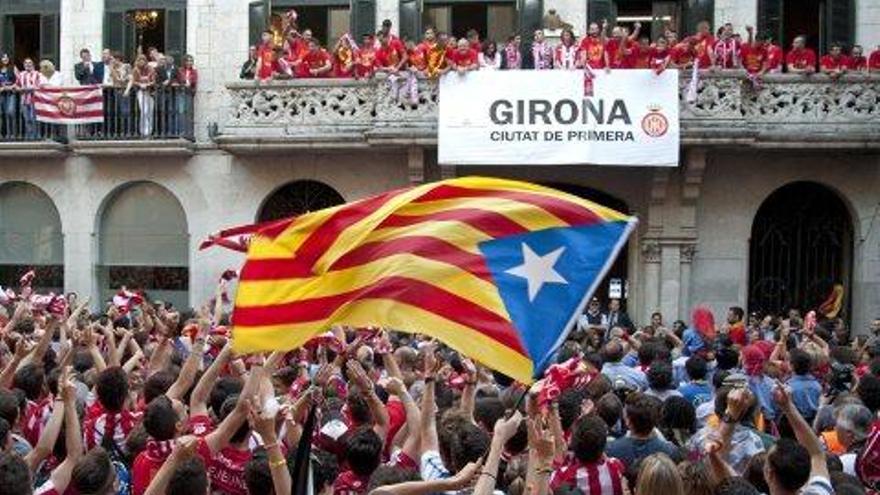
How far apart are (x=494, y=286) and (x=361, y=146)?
53.1 ft

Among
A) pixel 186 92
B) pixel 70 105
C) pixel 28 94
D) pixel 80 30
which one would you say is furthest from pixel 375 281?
pixel 80 30

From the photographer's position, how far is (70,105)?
23.7m

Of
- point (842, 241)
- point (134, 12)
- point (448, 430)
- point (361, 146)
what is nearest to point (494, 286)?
point (448, 430)

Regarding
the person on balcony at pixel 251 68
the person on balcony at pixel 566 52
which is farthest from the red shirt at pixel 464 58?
the person on balcony at pixel 251 68

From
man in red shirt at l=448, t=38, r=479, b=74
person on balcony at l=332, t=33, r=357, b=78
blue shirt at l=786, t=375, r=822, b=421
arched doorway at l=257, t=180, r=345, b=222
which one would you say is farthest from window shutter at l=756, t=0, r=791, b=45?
blue shirt at l=786, t=375, r=822, b=421

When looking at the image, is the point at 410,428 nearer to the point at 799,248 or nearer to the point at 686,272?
the point at 686,272

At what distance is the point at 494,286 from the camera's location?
6496mm

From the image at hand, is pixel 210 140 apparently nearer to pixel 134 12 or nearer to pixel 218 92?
pixel 218 92

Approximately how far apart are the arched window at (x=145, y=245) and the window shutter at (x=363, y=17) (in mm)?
4878

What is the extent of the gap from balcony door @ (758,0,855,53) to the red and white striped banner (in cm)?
1226

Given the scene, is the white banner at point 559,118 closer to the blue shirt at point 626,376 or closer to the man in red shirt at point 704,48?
the man in red shirt at point 704,48

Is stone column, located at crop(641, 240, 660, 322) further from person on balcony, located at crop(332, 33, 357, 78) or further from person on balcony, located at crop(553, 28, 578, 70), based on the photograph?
person on balcony, located at crop(332, 33, 357, 78)

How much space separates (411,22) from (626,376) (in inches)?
547

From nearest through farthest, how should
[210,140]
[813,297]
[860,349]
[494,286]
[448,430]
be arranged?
1. [494,286]
2. [448,430]
3. [860,349]
4. [813,297]
5. [210,140]
